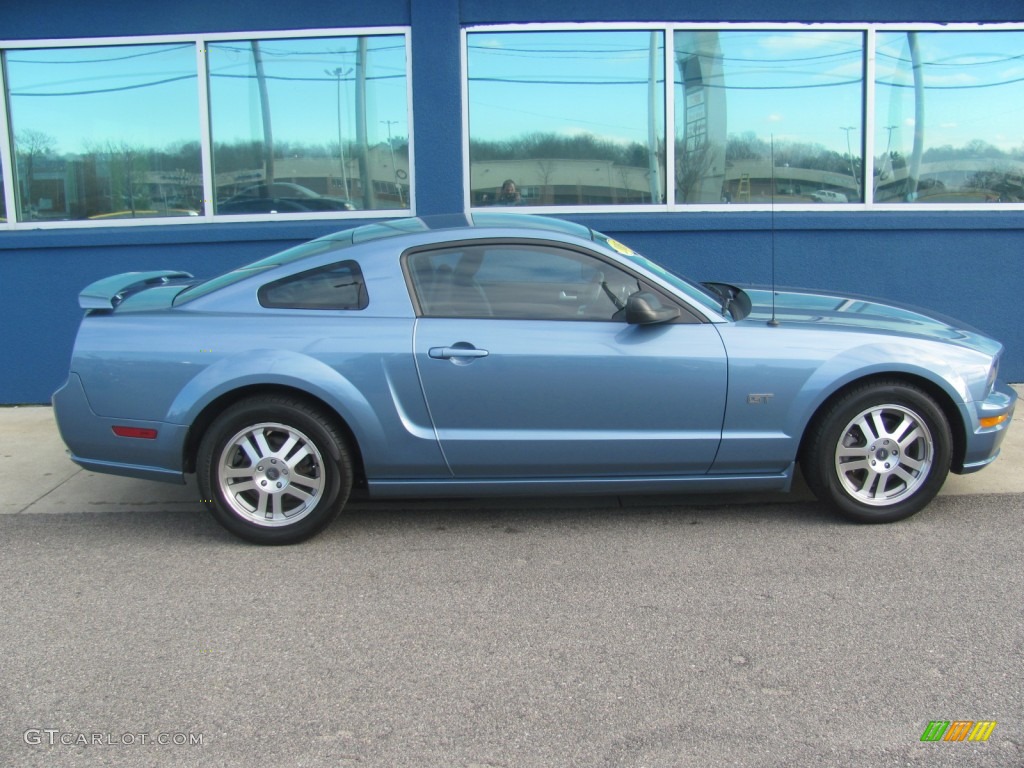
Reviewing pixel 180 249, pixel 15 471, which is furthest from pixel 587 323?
pixel 180 249

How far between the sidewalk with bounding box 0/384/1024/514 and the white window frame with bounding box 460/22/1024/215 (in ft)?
7.94

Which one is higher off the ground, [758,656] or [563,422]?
[563,422]

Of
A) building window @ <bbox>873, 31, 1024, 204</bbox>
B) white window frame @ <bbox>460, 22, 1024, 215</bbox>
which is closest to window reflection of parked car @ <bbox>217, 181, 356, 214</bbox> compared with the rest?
white window frame @ <bbox>460, 22, 1024, 215</bbox>

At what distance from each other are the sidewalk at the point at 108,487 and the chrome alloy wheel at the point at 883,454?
581mm

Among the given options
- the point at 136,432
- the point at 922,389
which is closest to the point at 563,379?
the point at 922,389

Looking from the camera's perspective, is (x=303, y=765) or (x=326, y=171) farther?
(x=326, y=171)

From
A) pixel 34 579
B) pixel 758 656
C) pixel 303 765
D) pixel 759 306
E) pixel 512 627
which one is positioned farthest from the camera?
pixel 759 306

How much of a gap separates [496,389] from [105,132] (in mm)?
5344

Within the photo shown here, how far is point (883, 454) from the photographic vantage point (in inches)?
196

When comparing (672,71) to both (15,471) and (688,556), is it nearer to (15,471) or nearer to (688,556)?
(688,556)

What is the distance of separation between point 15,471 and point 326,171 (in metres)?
3.53

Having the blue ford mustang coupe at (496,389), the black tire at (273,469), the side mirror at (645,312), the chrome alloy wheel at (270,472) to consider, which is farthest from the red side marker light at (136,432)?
the side mirror at (645,312)

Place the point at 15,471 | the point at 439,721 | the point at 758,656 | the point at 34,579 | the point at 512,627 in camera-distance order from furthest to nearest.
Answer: the point at 15,471 < the point at 34,579 < the point at 512,627 < the point at 758,656 < the point at 439,721

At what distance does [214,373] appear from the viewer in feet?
15.7
